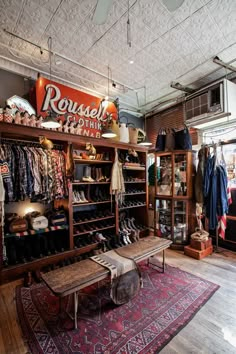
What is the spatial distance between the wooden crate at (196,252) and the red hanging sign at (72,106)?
110 inches

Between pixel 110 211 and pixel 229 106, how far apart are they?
295cm

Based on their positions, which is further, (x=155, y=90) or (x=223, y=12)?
(x=155, y=90)

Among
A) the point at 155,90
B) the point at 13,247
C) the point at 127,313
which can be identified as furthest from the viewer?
the point at 155,90

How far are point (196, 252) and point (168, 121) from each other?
3.15 metres

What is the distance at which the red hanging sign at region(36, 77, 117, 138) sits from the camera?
301 centimetres

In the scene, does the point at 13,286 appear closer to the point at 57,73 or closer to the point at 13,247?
the point at 13,247

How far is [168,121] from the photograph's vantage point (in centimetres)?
468

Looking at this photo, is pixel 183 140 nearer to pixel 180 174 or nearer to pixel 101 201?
pixel 180 174

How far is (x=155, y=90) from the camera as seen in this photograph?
157 inches

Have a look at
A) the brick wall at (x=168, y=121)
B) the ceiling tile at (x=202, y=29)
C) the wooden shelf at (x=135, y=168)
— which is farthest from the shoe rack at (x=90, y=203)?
the ceiling tile at (x=202, y=29)

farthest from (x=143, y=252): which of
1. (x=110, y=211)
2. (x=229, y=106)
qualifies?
(x=229, y=106)

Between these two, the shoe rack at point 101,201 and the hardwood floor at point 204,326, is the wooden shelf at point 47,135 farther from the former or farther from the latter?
the hardwood floor at point 204,326

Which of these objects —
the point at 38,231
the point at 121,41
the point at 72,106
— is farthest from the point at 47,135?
the point at 121,41

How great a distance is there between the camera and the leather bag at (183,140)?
357 centimetres
